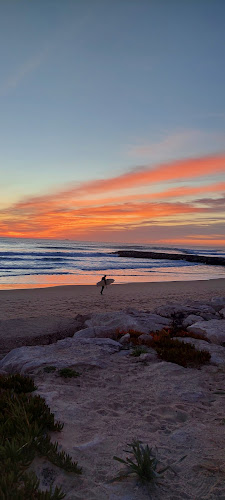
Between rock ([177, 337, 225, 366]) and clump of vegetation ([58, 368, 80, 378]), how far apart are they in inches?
138

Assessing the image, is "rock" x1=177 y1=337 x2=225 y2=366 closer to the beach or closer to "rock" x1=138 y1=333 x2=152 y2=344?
"rock" x1=138 y1=333 x2=152 y2=344

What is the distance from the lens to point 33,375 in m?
6.85

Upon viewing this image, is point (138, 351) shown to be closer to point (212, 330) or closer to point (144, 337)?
point (144, 337)

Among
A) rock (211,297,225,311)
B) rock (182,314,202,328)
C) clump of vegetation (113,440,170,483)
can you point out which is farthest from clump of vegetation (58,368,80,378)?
rock (211,297,225,311)

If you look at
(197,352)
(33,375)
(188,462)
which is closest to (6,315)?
(33,375)

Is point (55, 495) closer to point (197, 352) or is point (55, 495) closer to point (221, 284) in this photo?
point (197, 352)

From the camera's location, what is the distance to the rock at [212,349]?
8211 millimetres

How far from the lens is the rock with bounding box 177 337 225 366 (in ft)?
26.9

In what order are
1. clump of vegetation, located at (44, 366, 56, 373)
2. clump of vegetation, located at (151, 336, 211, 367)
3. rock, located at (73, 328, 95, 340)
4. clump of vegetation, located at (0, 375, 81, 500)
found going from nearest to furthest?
1. clump of vegetation, located at (0, 375, 81, 500)
2. clump of vegetation, located at (44, 366, 56, 373)
3. clump of vegetation, located at (151, 336, 211, 367)
4. rock, located at (73, 328, 95, 340)

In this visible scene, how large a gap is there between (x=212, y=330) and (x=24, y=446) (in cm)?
827

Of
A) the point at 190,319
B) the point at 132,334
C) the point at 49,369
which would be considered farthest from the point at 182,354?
the point at 190,319

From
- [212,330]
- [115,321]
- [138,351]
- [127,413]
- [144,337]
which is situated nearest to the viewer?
[127,413]

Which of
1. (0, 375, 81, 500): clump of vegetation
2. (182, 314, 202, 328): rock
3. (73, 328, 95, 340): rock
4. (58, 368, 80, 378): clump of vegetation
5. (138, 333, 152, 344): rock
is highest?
(0, 375, 81, 500): clump of vegetation

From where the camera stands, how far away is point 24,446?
3771 mm
